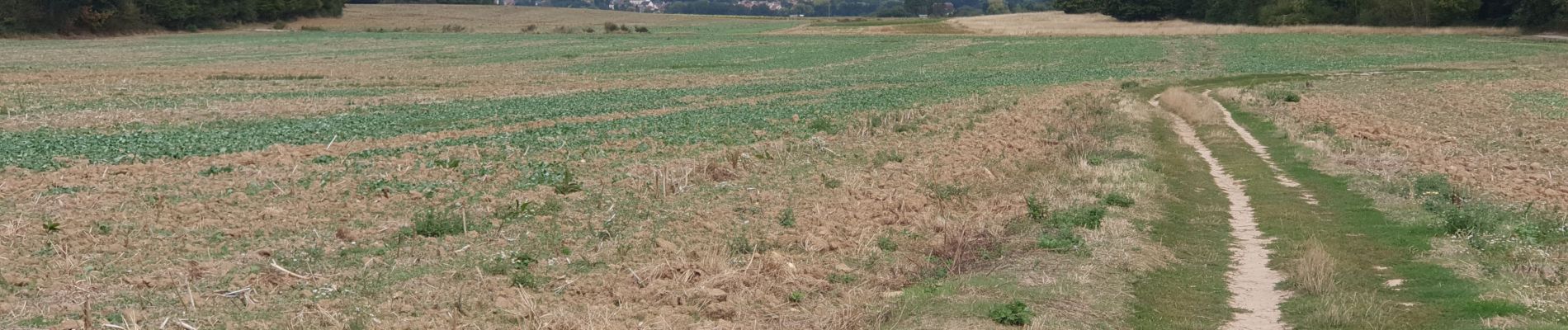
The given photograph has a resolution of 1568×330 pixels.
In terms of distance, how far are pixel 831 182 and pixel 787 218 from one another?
2667 millimetres

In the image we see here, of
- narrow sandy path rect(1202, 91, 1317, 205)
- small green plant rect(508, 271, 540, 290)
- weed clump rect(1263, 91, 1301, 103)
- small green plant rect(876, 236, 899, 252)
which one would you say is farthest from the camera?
weed clump rect(1263, 91, 1301, 103)

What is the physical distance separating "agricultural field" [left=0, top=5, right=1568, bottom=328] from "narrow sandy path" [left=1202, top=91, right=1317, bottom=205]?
0.12 m

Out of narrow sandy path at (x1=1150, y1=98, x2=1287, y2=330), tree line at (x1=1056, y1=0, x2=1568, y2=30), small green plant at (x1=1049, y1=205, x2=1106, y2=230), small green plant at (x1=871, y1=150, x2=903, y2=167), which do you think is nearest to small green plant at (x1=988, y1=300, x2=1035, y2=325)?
narrow sandy path at (x1=1150, y1=98, x2=1287, y2=330)

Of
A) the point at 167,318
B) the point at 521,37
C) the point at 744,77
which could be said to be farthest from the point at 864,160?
the point at 521,37

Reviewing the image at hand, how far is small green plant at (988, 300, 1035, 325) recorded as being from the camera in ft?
33.0

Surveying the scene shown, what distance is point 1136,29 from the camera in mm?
101188

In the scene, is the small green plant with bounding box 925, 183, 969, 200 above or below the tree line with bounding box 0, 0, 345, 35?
below

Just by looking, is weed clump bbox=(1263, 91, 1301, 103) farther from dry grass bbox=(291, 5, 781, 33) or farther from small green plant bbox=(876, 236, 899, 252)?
dry grass bbox=(291, 5, 781, 33)

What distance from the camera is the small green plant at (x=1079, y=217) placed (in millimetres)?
14205

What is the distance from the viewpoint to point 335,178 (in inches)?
605

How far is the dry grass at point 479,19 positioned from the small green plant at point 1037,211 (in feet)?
326

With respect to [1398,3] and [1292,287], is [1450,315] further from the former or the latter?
[1398,3]

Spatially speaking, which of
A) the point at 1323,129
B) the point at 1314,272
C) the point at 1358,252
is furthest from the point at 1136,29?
the point at 1314,272

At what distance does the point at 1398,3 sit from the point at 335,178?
85.7 metres
